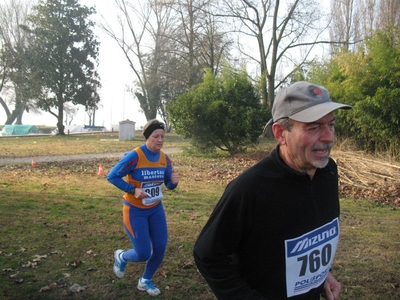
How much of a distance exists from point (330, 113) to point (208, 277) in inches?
42.5

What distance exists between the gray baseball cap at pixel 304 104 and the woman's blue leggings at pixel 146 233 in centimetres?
275

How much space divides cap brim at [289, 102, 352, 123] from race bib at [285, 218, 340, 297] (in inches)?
24.0

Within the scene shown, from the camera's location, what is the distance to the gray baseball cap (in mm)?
1977

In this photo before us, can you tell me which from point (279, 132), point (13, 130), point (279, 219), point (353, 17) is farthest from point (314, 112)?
point (13, 130)

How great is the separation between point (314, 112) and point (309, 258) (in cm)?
79

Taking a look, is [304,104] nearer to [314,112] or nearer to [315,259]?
[314,112]

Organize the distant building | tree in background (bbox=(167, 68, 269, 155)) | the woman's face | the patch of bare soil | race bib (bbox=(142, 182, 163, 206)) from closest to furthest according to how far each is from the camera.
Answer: race bib (bbox=(142, 182, 163, 206)), the woman's face, the patch of bare soil, tree in background (bbox=(167, 68, 269, 155)), the distant building

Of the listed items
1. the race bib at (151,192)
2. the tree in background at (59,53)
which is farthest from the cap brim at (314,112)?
the tree in background at (59,53)

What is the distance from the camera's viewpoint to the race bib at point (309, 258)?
2.01 meters

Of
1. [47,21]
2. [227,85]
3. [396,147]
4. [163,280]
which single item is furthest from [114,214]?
[47,21]

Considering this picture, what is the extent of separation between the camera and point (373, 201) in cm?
939

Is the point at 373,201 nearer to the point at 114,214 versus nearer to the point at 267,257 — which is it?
the point at 114,214

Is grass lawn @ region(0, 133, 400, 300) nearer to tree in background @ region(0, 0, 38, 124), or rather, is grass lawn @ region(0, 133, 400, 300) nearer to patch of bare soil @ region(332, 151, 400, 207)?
patch of bare soil @ region(332, 151, 400, 207)

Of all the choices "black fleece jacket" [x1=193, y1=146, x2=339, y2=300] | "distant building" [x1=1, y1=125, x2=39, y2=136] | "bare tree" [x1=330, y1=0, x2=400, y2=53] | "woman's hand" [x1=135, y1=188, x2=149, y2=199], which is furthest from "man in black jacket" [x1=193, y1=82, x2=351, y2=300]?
"distant building" [x1=1, y1=125, x2=39, y2=136]
